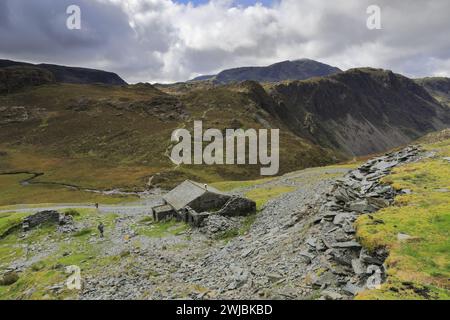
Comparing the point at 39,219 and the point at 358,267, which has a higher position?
the point at 358,267

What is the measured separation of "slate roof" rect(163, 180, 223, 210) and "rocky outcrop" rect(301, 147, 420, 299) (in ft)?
62.3

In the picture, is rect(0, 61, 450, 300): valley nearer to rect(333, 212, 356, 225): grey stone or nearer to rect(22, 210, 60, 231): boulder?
rect(333, 212, 356, 225): grey stone

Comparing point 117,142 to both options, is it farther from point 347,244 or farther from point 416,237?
point 416,237

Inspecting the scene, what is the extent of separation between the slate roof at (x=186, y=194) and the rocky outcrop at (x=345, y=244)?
62.3 feet

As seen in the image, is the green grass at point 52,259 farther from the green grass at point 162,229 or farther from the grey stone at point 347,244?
the grey stone at point 347,244

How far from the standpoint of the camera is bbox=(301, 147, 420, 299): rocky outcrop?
73.0 feet

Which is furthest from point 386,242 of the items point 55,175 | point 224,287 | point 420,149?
point 55,175

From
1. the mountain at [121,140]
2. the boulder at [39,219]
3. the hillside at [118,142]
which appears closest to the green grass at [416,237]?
the boulder at [39,219]

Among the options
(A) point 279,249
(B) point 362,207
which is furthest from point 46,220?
(B) point 362,207

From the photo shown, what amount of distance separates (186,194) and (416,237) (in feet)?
115

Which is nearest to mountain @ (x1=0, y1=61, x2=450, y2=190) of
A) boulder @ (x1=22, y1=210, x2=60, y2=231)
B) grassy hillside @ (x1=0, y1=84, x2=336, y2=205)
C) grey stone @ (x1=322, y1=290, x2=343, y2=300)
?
grassy hillside @ (x1=0, y1=84, x2=336, y2=205)

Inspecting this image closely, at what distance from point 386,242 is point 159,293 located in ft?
54.9

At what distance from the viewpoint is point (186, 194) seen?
180 ft
